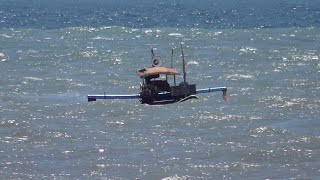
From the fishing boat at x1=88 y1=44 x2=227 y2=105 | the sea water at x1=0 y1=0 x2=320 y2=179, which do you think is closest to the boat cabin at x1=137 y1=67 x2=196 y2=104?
the fishing boat at x1=88 y1=44 x2=227 y2=105

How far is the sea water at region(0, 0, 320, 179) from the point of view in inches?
1614

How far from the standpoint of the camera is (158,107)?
51.7 metres

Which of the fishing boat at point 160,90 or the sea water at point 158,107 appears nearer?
the fishing boat at point 160,90

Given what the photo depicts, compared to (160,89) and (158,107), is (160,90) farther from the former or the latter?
(158,107)

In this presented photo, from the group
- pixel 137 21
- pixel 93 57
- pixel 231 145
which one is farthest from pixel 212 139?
pixel 137 21

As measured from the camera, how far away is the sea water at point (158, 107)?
135 ft

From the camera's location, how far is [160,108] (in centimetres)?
5128

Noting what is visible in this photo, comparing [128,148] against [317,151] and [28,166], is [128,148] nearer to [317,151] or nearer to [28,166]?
[28,166]

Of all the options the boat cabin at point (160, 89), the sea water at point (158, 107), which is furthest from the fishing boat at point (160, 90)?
the sea water at point (158, 107)

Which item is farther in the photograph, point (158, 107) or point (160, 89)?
point (158, 107)

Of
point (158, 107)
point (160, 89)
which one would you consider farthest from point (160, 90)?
point (158, 107)

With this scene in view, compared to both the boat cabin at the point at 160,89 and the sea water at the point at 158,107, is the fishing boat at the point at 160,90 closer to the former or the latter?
the boat cabin at the point at 160,89

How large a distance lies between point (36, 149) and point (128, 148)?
376 cm

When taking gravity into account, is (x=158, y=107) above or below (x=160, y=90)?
below
